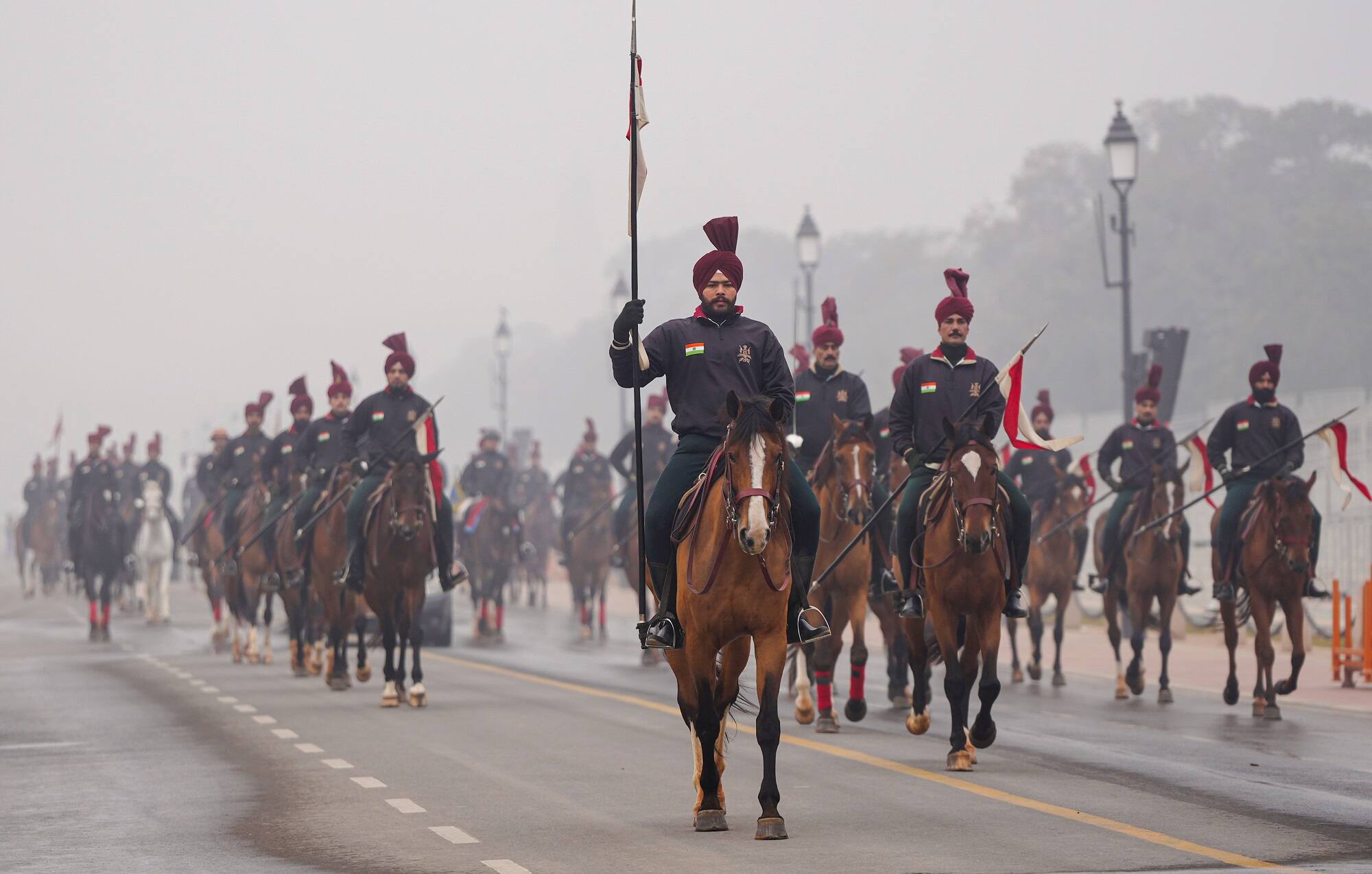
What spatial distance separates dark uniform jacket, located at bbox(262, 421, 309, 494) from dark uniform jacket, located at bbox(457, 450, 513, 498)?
25.0 ft

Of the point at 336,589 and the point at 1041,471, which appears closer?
the point at 336,589

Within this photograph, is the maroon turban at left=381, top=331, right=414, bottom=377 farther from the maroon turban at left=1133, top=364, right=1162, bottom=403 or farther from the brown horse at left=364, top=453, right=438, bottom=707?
the maroon turban at left=1133, top=364, right=1162, bottom=403

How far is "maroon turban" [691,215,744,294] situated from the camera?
11406mm

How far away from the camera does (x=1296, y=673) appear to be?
57.4 ft

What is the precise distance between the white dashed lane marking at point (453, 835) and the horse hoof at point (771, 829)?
1.34 meters

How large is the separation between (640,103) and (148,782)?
16.4ft

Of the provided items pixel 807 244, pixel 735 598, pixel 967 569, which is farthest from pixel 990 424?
pixel 807 244

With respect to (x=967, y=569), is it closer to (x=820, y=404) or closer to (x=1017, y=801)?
(x=1017, y=801)

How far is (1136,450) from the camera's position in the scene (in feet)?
67.0

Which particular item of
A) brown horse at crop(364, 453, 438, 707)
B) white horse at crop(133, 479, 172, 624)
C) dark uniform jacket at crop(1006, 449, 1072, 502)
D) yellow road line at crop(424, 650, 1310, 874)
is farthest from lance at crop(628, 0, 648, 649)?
white horse at crop(133, 479, 172, 624)

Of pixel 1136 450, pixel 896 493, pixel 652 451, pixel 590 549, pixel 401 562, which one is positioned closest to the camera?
pixel 896 493

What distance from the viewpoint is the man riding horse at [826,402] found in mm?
16500

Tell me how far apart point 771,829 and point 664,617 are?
1.32 meters

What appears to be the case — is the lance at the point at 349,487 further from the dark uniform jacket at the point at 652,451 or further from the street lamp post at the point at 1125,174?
the street lamp post at the point at 1125,174
